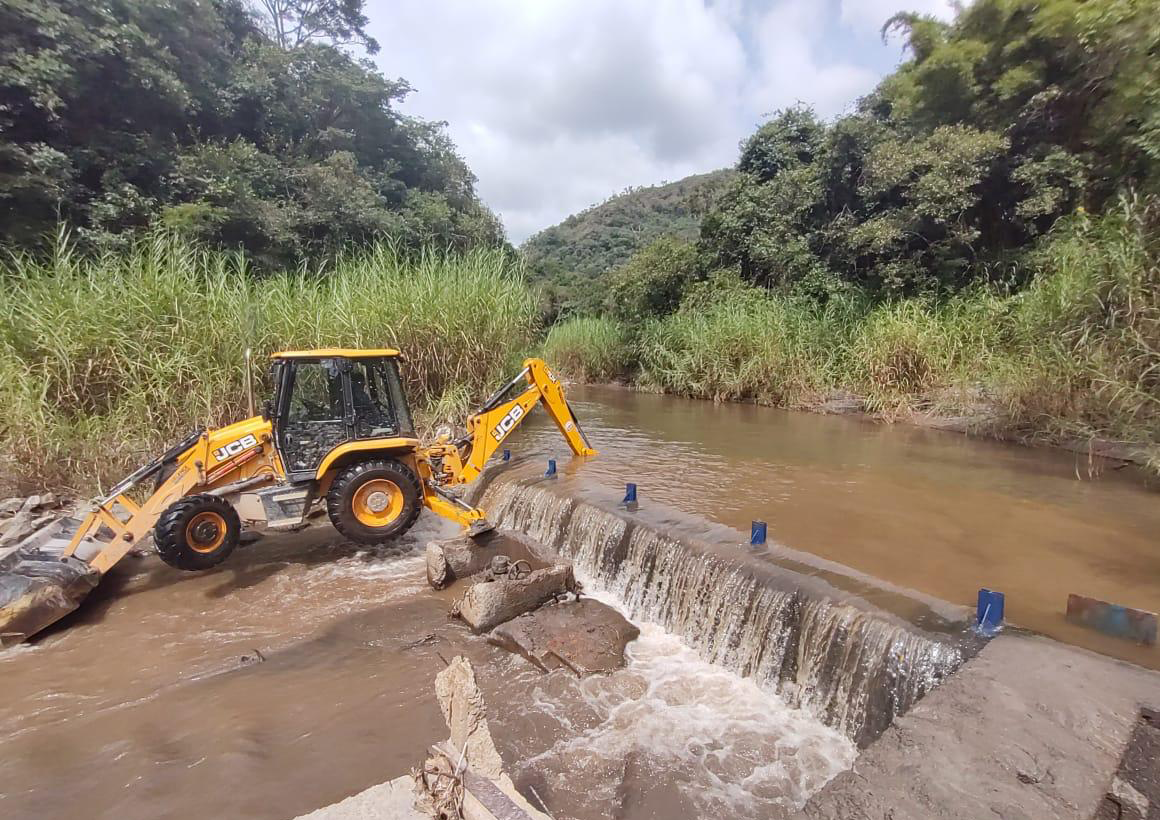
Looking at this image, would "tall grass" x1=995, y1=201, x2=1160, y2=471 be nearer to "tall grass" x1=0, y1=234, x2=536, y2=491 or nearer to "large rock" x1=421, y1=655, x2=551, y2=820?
"large rock" x1=421, y1=655, x2=551, y2=820

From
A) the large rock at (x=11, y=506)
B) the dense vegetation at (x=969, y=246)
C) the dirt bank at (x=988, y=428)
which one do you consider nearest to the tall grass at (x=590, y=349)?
the dense vegetation at (x=969, y=246)

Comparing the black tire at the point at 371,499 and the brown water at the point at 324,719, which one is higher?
the black tire at the point at 371,499

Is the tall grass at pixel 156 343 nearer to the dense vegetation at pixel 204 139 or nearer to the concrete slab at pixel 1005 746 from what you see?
the dense vegetation at pixel 204 139

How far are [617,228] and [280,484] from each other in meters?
59.7

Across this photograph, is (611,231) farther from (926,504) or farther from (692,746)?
(692,746)

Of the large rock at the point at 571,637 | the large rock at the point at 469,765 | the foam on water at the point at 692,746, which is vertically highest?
A: the large rock at the point at 469,765

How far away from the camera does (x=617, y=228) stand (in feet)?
202

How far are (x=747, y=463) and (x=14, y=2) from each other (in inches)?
462

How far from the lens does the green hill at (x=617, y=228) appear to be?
5388cm

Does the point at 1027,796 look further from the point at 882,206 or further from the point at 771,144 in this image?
the point at 771,144

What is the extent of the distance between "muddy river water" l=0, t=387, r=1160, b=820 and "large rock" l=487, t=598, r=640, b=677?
4.7 inches

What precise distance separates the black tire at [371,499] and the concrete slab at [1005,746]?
393 centimetres

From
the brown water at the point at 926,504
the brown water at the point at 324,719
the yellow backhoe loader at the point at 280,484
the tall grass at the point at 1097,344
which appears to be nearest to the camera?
the brown water at the point at 324,719

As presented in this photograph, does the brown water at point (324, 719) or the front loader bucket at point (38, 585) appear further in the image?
the front loader bucket at point (38, 585)
